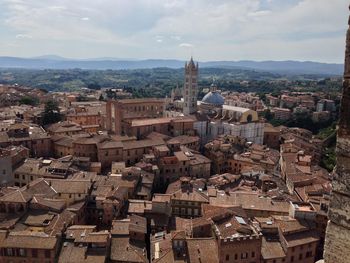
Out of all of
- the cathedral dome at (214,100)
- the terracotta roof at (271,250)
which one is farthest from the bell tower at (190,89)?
the terracotta roof at (271,250)

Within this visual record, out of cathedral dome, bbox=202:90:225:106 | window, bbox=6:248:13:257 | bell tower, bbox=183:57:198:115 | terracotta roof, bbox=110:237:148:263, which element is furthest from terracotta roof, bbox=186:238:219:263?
cathedral dome, bbox=202:90:225:106

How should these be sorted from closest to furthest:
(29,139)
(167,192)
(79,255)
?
1. (79,255)
2. (167,192)
3. (29,139)

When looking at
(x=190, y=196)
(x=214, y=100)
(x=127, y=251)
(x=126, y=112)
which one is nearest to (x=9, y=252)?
(x=127, y=251)

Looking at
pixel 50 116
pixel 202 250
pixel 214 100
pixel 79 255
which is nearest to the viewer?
pixel 79 255

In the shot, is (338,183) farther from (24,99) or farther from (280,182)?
(24,99)

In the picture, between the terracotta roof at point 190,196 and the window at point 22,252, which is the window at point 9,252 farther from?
the terracotta roof at point 190,196

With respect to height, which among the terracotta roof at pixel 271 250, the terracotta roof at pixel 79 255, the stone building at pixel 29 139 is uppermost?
the stone building at pixel 29 139

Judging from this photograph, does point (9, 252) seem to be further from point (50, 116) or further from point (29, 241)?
point (50, 116)
